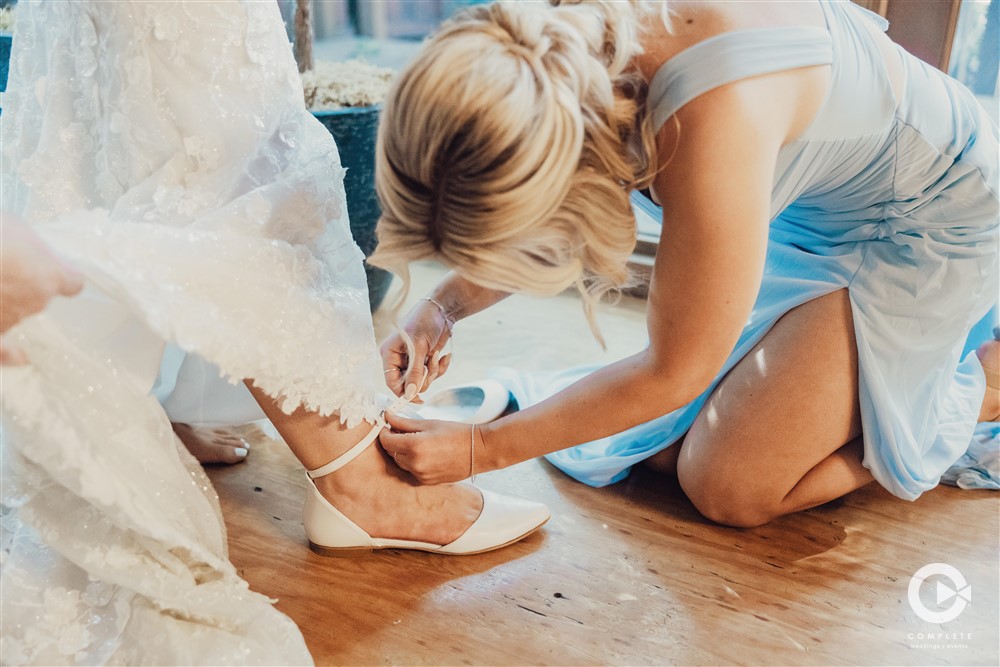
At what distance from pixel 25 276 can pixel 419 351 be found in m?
0.54

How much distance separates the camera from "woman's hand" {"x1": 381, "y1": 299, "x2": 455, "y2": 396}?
1.18 meters

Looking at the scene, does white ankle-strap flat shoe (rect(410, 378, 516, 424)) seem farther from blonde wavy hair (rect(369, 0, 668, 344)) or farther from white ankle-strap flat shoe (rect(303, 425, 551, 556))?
blonde wavy hair (rect(369, 0, 668, 344))

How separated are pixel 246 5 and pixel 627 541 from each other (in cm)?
80

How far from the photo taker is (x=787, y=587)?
43.8 inches

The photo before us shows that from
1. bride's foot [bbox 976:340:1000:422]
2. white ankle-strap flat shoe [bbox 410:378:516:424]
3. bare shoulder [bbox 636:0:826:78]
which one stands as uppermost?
bare shoulder [bbox 636:0:826:78]

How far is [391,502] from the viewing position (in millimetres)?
1127

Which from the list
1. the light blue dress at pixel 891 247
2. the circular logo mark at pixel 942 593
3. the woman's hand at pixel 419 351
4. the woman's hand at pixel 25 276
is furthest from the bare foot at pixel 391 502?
the circular logo mark at pixel 942 593

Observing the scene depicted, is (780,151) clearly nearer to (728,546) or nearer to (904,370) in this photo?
(904,370)

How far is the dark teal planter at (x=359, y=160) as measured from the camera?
5.22 ft

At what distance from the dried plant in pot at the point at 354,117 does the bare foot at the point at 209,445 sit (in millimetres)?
481

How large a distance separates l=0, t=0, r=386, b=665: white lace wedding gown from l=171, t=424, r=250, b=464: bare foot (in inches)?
13.6

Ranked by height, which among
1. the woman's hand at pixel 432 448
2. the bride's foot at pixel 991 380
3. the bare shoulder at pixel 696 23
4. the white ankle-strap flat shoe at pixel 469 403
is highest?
the bare shoulder at pixel 696 23

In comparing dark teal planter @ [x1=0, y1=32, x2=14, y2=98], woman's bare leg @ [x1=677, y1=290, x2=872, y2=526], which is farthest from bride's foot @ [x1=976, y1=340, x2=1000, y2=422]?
dark teal planter @ [x1=0, y1=32, x2=14, y2=98]

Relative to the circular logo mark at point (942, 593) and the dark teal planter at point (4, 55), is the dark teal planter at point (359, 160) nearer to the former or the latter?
the dark teal planter at point (4, 55)
